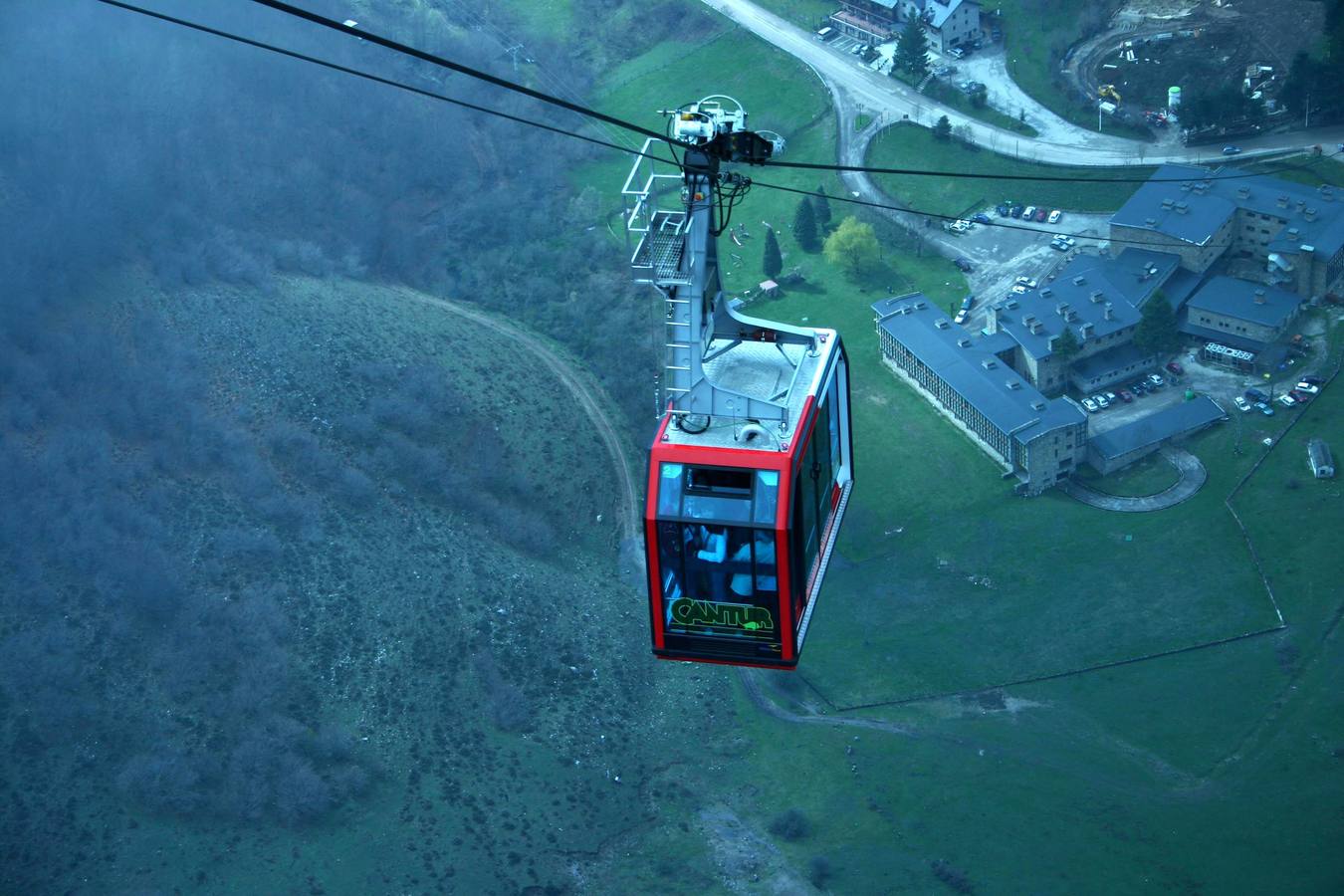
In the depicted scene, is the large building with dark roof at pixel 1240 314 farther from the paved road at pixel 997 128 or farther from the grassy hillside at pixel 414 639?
the grassy hillside at pixel 414 639

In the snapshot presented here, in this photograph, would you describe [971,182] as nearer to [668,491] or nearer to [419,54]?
[668,491]

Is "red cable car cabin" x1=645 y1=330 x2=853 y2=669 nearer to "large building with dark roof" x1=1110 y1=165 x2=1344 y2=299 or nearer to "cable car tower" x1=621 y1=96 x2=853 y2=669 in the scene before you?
"cable car tower" x1=621 y1=96 x2=853 y2=669

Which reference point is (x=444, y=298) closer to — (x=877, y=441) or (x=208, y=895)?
(x=877, y=441)

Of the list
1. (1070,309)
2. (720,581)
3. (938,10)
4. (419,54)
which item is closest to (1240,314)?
(1070,309)

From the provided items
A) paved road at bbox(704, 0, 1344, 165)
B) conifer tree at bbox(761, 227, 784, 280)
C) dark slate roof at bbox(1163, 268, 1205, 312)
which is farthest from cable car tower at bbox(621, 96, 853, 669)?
paved road at bbox(704, 0, 1344, 165)

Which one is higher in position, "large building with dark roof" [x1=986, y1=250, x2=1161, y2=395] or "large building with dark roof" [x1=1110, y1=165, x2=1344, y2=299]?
"large building with dark roof" [x1=1110, y1=165, x2=1344, y2=299]

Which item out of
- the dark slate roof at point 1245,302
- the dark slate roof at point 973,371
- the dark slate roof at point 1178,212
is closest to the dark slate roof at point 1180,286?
the dark slate roof at point 1245,302
